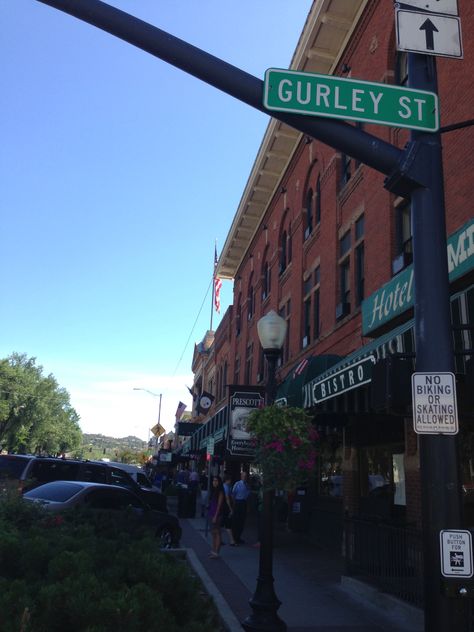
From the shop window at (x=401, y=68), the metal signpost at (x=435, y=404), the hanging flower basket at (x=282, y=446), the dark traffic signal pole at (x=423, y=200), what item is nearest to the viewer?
the dark traffic signal pole at (x=423, y=200)

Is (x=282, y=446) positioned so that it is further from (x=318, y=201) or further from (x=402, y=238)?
(x=318, y=201)

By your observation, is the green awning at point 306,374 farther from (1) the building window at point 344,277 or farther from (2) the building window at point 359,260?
(1) the building window at point 344,277

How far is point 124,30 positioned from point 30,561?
183 inches

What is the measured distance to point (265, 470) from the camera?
8031mm

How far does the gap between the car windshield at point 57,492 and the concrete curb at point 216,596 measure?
2.92m

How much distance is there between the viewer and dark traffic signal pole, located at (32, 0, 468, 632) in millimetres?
4078

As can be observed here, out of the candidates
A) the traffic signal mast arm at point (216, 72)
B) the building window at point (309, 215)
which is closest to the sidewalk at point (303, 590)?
the traffic signal mast arm at point (216, 72)

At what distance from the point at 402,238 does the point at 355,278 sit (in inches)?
93.2

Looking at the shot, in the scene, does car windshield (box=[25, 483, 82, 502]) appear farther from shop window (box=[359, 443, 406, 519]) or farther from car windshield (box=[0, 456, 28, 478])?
shop window (box=[359, 443, 406, 519])

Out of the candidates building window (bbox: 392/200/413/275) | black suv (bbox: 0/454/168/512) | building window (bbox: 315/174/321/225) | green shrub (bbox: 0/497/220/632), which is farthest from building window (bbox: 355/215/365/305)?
green shrub (bbox: 0/497/220/632)

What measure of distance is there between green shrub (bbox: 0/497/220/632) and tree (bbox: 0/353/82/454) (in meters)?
68.7

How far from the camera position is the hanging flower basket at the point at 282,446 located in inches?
316

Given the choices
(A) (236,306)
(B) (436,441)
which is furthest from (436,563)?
(A) (236,306)

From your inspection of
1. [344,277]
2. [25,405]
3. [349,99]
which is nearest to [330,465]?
[344,277]
